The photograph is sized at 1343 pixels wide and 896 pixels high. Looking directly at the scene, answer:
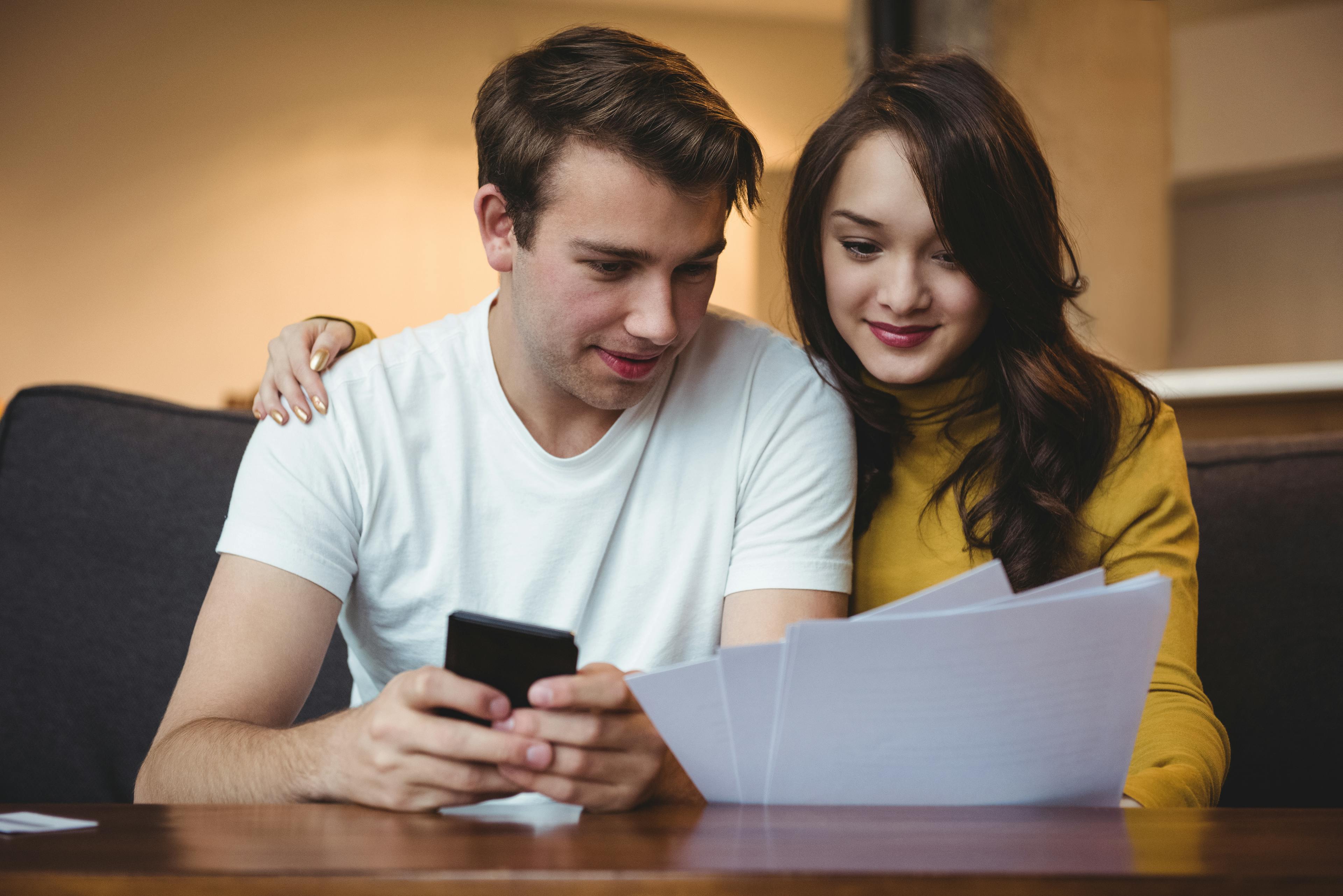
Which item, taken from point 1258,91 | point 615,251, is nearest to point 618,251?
point 615,251

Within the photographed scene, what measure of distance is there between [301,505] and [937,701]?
2.22ft

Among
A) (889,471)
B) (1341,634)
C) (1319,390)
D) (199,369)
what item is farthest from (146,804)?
(199,369)

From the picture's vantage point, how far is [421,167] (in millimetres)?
4730

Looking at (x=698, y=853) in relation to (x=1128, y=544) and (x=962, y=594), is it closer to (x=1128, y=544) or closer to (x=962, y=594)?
(x=962, y=594)

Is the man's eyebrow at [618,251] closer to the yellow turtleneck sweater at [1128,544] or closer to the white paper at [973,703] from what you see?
the yellow turtleneck sweater at [1128,544]

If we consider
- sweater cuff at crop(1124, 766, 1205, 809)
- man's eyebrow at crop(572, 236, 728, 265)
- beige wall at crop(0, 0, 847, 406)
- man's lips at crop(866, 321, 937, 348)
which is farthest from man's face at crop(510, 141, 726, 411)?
beige wall at crop(0, 0, 847, 406)

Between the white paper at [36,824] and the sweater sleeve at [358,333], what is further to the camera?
the sweater sleeve at [358,333]

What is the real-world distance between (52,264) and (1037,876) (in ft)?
15.9

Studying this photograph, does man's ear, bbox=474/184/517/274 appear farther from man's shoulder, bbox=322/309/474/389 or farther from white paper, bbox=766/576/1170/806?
white paper, bbox=766/576/1170/806

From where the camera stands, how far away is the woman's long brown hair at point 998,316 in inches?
45.8

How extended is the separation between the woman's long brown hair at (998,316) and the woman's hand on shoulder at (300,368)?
565mm

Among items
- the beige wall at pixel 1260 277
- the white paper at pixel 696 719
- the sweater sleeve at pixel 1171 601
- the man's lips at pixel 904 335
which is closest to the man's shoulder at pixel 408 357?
the man's lips at pixel 904 335

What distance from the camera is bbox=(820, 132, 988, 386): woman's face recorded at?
117cm

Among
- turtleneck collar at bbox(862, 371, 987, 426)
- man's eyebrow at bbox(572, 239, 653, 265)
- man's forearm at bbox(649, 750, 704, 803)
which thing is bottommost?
man's forearm at bbox(649, 750, 704, 803)
